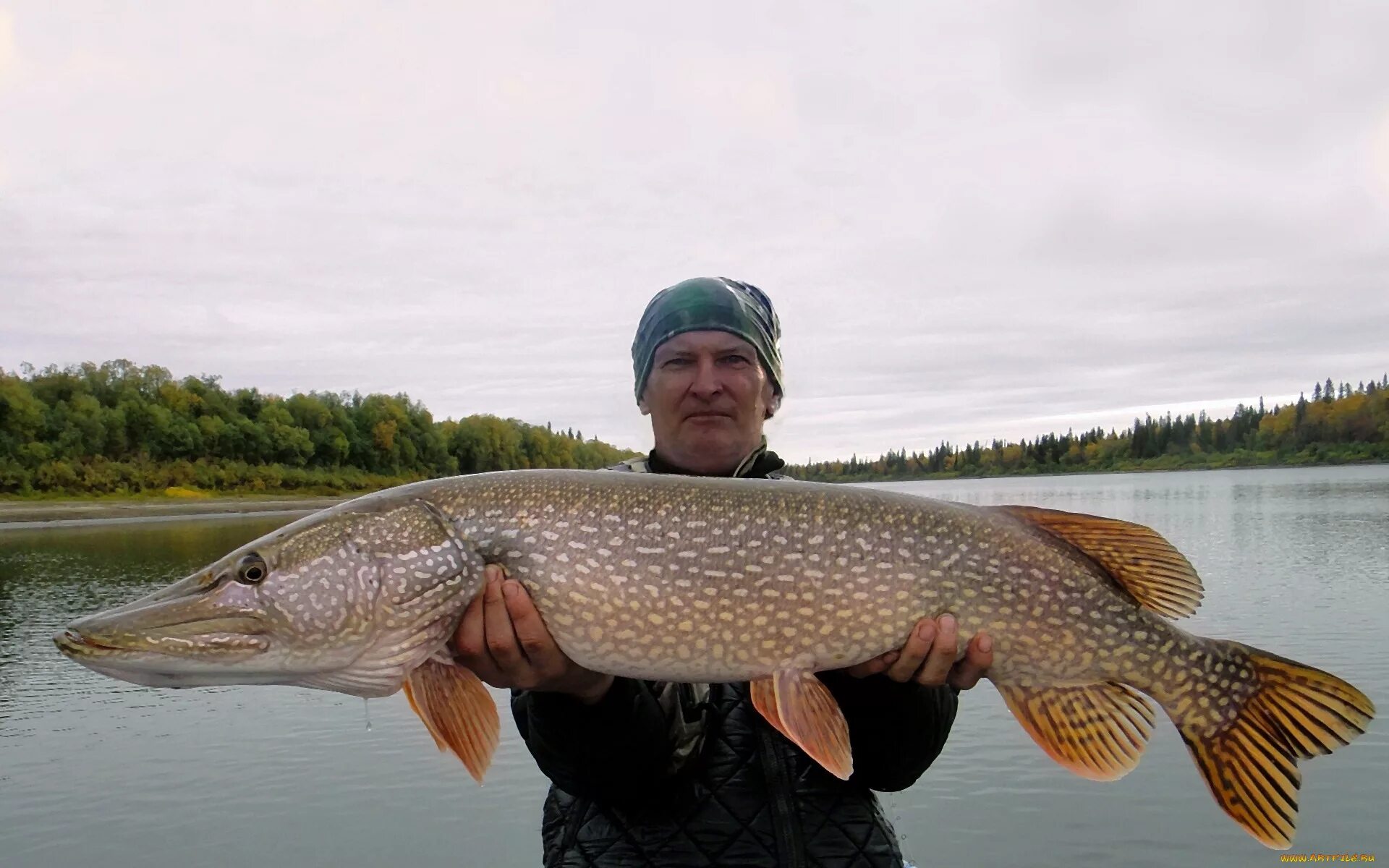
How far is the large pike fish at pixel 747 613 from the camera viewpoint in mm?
2365

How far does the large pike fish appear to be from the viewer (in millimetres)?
2365

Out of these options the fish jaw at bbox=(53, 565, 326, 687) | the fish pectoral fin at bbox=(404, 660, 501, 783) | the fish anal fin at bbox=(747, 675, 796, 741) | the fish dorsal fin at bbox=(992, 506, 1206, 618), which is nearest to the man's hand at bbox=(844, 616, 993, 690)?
the fish anal fin at bbox=(747, 675, 796, 741)

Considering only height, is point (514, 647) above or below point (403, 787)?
above

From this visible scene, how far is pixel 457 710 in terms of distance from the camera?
246 centimetres

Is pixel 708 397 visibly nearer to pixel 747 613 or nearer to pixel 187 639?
pixel 747 613

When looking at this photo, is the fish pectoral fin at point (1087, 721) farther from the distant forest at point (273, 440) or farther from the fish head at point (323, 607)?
the distant forest at point (273, 440)

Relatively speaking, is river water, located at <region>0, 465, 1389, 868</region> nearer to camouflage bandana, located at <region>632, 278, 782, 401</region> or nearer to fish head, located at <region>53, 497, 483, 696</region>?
camouflage bandana, located at <region>632, 278, 782, 401</region>

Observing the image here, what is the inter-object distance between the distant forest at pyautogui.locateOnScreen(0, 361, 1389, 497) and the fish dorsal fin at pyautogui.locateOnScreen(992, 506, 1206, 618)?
113 ft

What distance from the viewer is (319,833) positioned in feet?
24.1

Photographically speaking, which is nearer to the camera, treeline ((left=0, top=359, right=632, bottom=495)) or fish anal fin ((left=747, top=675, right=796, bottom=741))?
fish anal fin ((left=747, top=675, right=796, bottom=741))

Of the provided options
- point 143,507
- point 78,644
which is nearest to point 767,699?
point 78,644

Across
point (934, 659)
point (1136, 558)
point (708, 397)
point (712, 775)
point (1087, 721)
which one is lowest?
point (712, 775)

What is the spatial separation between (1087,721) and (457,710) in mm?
1826

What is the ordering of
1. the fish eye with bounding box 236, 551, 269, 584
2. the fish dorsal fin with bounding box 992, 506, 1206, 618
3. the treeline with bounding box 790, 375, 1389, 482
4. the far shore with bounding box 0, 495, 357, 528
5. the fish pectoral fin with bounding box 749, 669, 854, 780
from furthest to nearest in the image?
the treeline with bounding box 790, 375, 1389, 482, the far shore with bounding box 0, 495, 357, 528, the fish dorsal fin with bounding box 992, 506, 1206, 618, the fish eye with bounding box 236, 551, 269, 584, the fish pectoral fin with bounding box 749, 669, 854, 780
